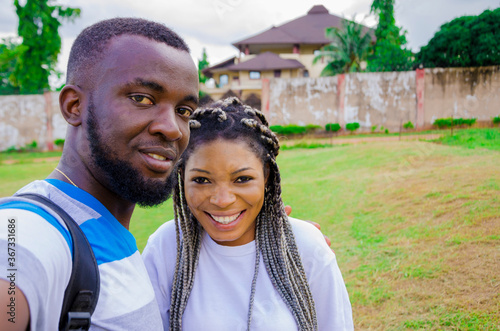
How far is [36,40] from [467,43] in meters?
22.0

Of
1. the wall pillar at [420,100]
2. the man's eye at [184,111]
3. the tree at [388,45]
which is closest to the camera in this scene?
the man's eye at [184,111]

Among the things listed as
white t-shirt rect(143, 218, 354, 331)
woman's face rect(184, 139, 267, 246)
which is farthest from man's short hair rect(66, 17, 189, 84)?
white t-shirt rect(143, 218, 354, 331)

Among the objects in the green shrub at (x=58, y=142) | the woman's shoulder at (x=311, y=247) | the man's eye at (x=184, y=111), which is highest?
the man's eye at (x=184, y=111)

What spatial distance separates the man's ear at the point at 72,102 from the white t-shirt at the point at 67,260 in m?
0.21

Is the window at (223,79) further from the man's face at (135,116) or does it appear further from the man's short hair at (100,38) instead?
the man's face at (135,116)

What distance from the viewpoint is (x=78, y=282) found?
3.15 feet

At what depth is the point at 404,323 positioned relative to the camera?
9.53ft

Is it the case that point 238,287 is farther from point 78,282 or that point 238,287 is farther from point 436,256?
point 436,256

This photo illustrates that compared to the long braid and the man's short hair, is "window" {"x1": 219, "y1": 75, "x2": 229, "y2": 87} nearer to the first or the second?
the long braid

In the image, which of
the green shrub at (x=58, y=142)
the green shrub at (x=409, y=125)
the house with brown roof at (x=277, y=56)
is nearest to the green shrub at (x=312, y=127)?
the green shrub at (x=409, y=125)

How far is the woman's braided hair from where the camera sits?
5.65 ft

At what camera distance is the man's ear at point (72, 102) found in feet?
4.09

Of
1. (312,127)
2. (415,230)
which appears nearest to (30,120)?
(312,127)

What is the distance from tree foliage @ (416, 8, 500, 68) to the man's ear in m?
18.5
